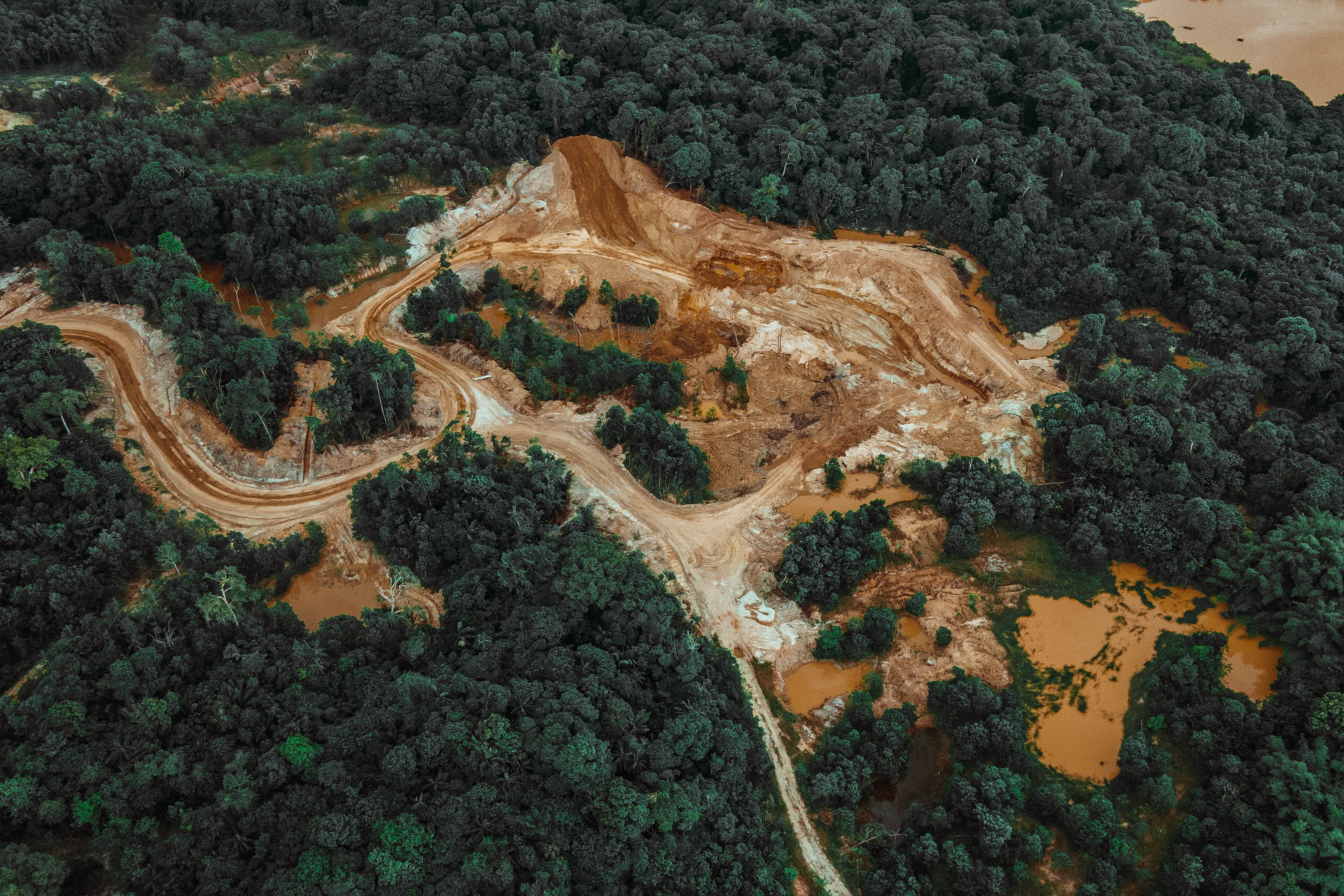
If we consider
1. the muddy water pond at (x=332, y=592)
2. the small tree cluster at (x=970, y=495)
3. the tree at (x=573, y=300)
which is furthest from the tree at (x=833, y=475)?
the muddy water pond at (x=332, y=592)

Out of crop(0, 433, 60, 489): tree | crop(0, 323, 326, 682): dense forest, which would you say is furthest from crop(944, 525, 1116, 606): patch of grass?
crop(0, 433, 60, 489): tree

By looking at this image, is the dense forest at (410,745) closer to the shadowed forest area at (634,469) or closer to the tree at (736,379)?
the shadowed forest area at (634,469)

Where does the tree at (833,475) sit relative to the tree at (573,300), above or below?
below

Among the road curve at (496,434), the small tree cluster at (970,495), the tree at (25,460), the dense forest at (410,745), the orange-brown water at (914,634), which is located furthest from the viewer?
the small tree cluster at (970,495)

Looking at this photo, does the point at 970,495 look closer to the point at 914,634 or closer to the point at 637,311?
the point at 914,634

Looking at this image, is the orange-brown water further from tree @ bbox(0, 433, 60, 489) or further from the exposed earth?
tree @ bbox(0, 433, 60, 489)

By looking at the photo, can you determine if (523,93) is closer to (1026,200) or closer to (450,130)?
(450,130)

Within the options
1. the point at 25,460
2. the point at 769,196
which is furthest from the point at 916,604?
the point at 25,460
